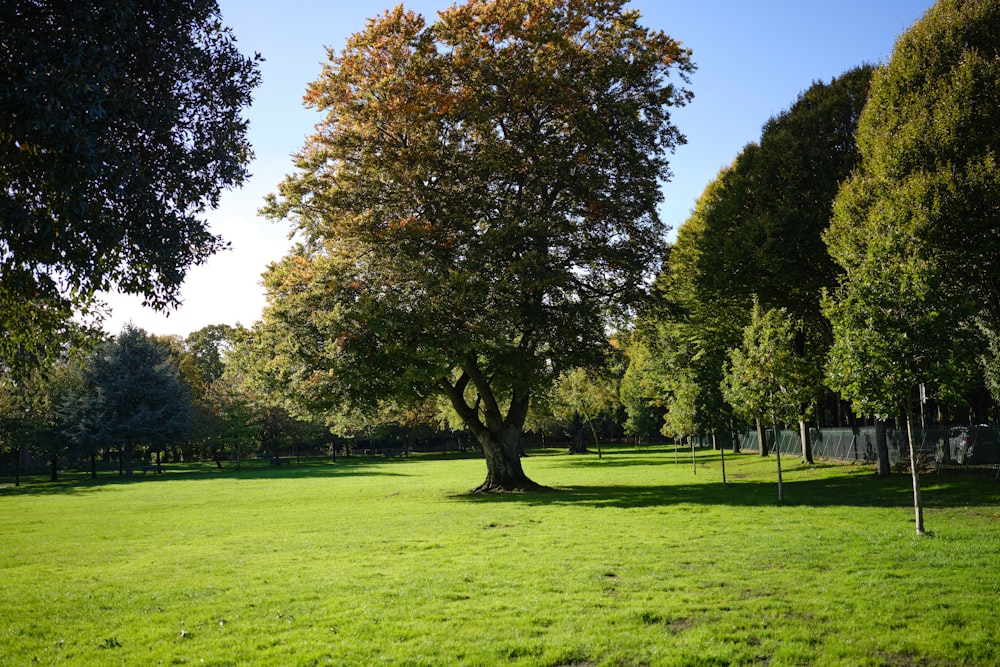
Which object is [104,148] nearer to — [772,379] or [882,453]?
[772,379]

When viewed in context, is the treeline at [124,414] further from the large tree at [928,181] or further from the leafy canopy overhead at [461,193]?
the large tree at [928,181]

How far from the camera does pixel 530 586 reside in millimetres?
10578

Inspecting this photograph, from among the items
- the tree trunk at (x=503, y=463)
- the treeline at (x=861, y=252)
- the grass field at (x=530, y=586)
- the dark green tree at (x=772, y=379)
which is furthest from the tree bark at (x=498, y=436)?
the dark green tree at (x=772, y=379)

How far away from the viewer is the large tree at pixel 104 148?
27.0 ft

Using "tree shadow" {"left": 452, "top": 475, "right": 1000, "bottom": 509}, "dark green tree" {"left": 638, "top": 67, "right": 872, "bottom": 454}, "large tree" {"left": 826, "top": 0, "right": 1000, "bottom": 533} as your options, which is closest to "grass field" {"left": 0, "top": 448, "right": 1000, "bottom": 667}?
"tree shadow" {"left": 452, "top": 475, "right": 1000, "bottom": 509}

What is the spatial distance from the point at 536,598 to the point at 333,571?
4427 mm

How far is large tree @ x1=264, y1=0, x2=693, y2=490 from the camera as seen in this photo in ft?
79.5

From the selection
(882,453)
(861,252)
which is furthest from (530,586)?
(882,453)

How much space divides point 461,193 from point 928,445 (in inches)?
883

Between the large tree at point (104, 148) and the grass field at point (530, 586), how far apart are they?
15.7 ft

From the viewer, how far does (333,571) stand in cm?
1242

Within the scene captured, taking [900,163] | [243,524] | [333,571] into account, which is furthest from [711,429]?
[333,571]

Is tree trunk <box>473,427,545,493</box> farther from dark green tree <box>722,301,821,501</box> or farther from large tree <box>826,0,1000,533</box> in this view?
large tree <box>826,0,1000,533</box>

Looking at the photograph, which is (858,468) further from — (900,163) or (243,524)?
(243,524)
